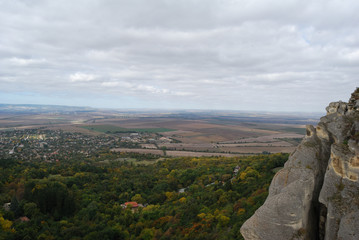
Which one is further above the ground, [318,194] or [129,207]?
[318,194]

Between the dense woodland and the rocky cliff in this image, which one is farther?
the dense woodland

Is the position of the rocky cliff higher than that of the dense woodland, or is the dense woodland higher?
the rocky cliff

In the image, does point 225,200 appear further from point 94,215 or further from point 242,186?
point 94,215

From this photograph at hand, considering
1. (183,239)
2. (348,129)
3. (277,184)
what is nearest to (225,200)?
(183,239)

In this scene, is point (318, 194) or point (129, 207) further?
point (129, 207)
